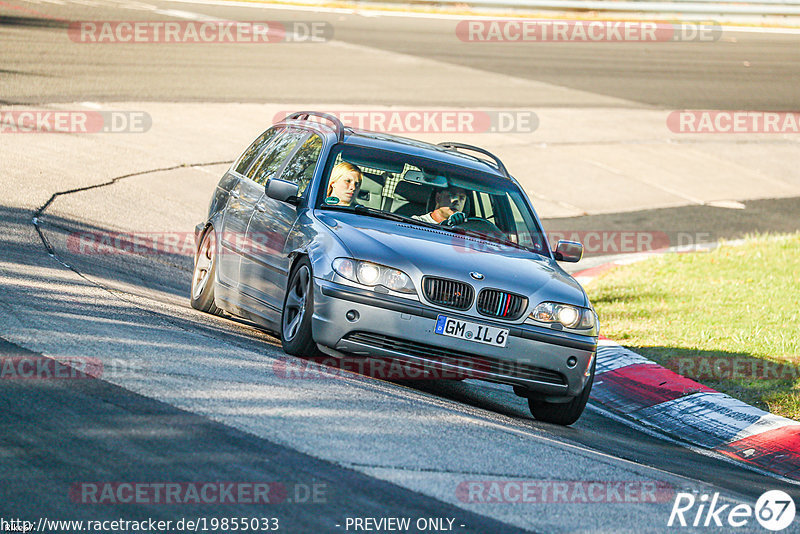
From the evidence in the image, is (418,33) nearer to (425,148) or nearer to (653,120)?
(653,120)

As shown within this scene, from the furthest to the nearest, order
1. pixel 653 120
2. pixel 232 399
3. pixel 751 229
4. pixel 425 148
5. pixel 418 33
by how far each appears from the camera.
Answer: pixel 418 33, pixel 653 120, pixel 751 229, pixel 425 148, pixel 232 399

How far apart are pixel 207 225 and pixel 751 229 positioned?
35.3ft

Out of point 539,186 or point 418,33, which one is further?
point 418,33

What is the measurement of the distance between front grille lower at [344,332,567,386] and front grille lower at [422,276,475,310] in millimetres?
288

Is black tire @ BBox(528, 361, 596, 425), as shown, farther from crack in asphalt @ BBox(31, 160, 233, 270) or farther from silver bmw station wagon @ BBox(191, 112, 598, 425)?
crack in asphalt @ BBox(31, 160, 233, 270)

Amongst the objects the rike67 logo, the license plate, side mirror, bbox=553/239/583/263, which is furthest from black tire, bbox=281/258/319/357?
the rike67 logo

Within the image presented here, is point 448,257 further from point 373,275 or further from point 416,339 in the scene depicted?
point 416,339

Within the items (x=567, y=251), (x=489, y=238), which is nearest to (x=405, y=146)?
(x=489, y=238)

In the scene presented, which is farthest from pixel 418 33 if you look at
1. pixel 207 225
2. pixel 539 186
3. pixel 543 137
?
pixel 207 225

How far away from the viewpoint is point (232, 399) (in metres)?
6.37

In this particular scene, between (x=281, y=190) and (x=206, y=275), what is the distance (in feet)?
5.31

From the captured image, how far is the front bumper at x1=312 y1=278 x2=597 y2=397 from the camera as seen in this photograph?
7.35 metres

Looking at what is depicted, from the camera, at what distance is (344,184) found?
28.1 feet

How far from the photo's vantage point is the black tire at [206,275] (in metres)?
9.51
